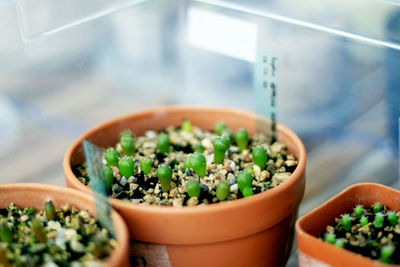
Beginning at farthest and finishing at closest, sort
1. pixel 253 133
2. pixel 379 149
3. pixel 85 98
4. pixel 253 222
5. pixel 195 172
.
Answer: pixel 85 98 < pixel 379 149 < pixel 253 133 < pixel 195 172 < pixel 253 222

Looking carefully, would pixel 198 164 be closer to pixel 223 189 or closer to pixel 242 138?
pixel 223 189

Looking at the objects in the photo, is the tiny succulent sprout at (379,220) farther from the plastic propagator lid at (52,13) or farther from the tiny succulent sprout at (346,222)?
the plastic propagator lid at (52,13)

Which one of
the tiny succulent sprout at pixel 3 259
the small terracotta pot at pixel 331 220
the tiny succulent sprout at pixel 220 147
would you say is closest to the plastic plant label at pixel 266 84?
the tiny succulent sprout at pixel 220 147

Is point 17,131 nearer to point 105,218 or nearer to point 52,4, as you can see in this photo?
point 52,4

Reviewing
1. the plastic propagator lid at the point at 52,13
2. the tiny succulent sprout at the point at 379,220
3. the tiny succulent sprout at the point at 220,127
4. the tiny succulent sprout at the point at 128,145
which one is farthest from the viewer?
the tiny succulent sprout at the point at 220,127

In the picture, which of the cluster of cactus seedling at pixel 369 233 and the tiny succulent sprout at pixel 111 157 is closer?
the cluster of cactus seedling at pixel 369 233

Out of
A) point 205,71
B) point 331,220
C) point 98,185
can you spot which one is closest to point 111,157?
point 98,185

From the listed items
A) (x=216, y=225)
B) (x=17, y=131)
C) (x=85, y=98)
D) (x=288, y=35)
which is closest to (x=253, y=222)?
(x=216, y=225)
